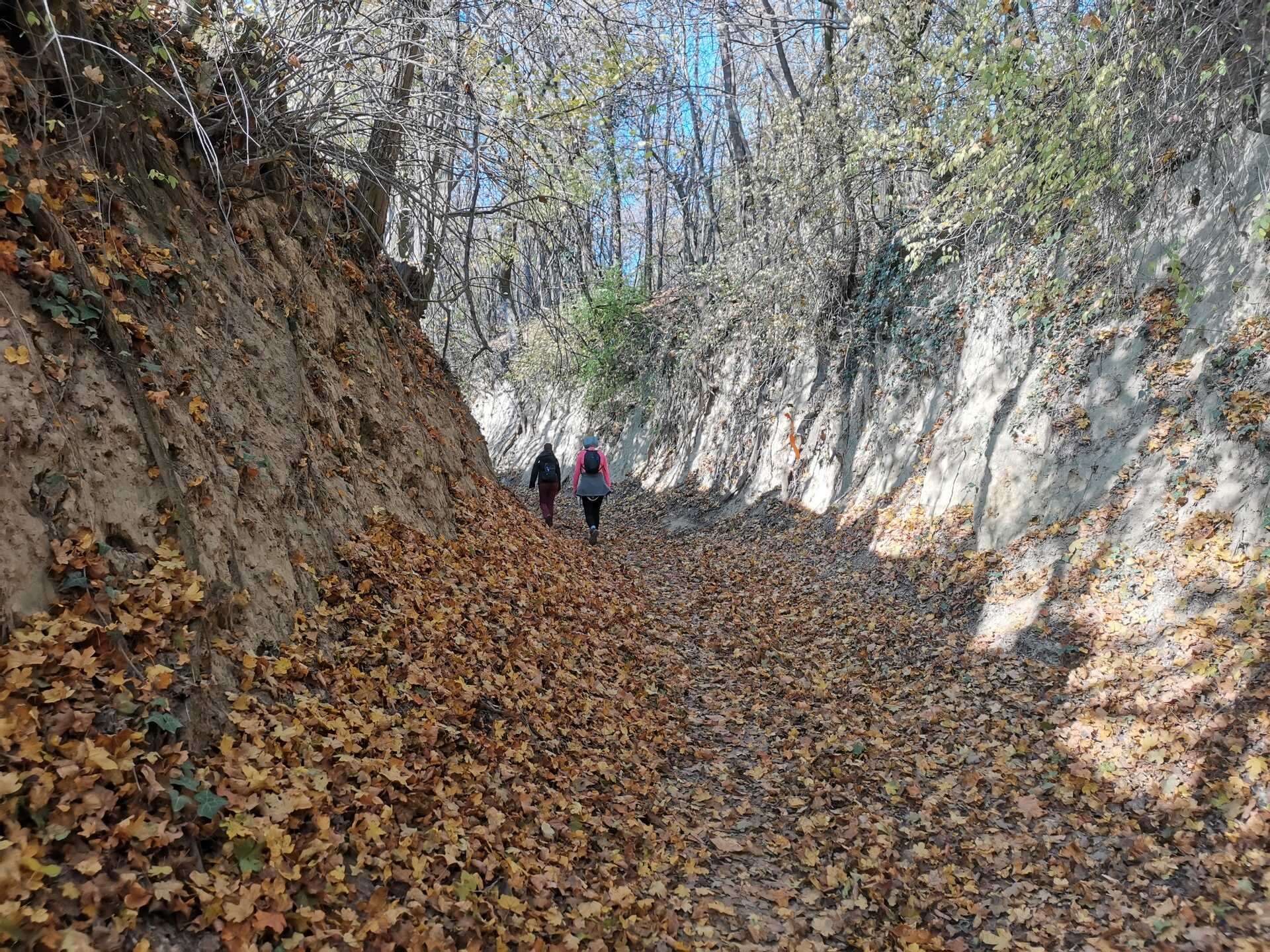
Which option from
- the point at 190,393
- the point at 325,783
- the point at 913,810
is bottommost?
the point at 913,810

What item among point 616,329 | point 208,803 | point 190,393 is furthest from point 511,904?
point 616,329

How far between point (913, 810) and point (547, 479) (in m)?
8.78

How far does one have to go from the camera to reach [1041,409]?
8867 mm

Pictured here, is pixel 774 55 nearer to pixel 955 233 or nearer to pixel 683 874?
pixel 955 233

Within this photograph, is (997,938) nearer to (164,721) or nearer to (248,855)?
(248,855)

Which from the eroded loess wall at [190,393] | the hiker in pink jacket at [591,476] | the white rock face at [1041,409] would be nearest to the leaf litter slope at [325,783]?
the eroded loess wall at [190,393]

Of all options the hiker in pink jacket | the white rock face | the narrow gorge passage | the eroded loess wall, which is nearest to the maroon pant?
the hiker in pink jacket

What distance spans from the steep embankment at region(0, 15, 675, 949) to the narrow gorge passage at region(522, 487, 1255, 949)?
66 centimetres

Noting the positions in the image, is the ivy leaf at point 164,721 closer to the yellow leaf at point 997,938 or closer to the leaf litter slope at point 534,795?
the leaf litter slope at point 534,795

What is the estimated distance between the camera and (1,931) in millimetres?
2203

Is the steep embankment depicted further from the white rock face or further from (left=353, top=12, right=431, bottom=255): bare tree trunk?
the white rock face

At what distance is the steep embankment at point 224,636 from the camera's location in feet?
9.12

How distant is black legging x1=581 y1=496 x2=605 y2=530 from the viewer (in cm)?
1286

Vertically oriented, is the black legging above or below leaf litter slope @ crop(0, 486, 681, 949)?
above
